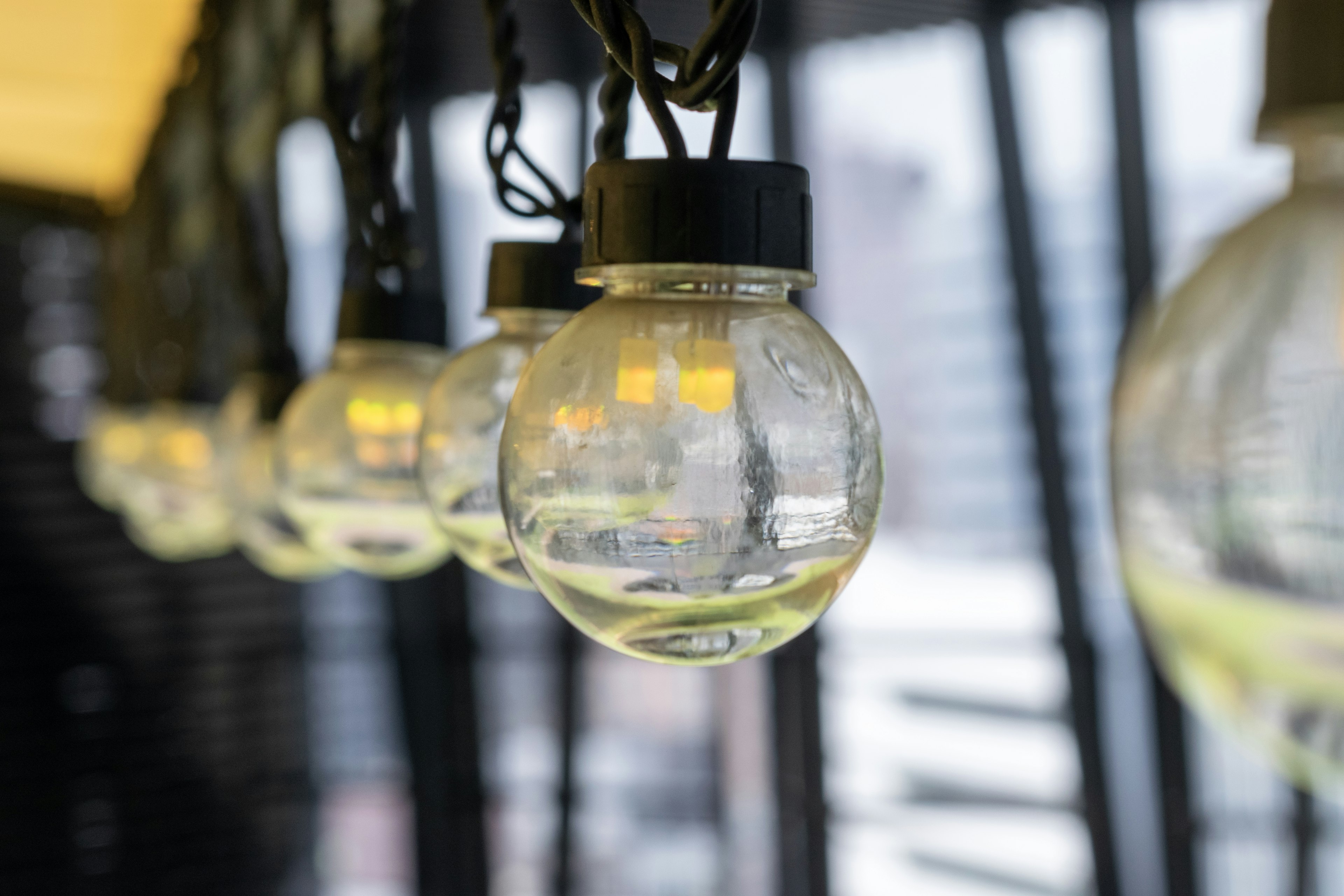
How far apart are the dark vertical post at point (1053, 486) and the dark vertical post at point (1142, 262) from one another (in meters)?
0.22

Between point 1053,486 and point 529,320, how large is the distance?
4.55 meters

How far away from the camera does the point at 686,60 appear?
505 millimetres

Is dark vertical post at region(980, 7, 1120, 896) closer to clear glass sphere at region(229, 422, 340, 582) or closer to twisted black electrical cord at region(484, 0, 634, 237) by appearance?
clear glass sphere at region(229, 422, 340, 582)

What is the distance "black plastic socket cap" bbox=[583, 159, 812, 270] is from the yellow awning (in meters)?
2.54

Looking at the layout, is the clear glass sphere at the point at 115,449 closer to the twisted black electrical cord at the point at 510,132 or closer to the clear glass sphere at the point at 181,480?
the clear glass sphere at the point at 181,480

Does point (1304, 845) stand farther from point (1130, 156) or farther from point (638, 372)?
point (638, 372)

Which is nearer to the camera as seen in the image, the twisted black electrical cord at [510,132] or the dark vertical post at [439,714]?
the twisted black electrical cord at [510,132]

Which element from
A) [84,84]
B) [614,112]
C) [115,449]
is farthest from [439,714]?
[614,112]

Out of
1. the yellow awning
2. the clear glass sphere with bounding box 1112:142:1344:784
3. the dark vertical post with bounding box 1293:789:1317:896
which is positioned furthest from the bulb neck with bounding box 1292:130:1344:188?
the dark vertical post with bounding box 1293:789:1317:896

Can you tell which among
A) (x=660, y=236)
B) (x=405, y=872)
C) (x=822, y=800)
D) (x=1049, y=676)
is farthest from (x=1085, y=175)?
(x=660, y=236)

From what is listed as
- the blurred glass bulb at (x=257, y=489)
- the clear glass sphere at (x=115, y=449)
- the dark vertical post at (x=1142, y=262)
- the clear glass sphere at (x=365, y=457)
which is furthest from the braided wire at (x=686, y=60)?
the dark vertical post at (x=1142, y=262)

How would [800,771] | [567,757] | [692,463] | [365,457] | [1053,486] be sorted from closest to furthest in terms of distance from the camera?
Result: [692,463] < [365,457] < [1053,486] < [800,771] < [567,757]

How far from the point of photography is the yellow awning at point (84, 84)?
Answer: 338 cm

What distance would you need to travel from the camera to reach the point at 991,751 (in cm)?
530
